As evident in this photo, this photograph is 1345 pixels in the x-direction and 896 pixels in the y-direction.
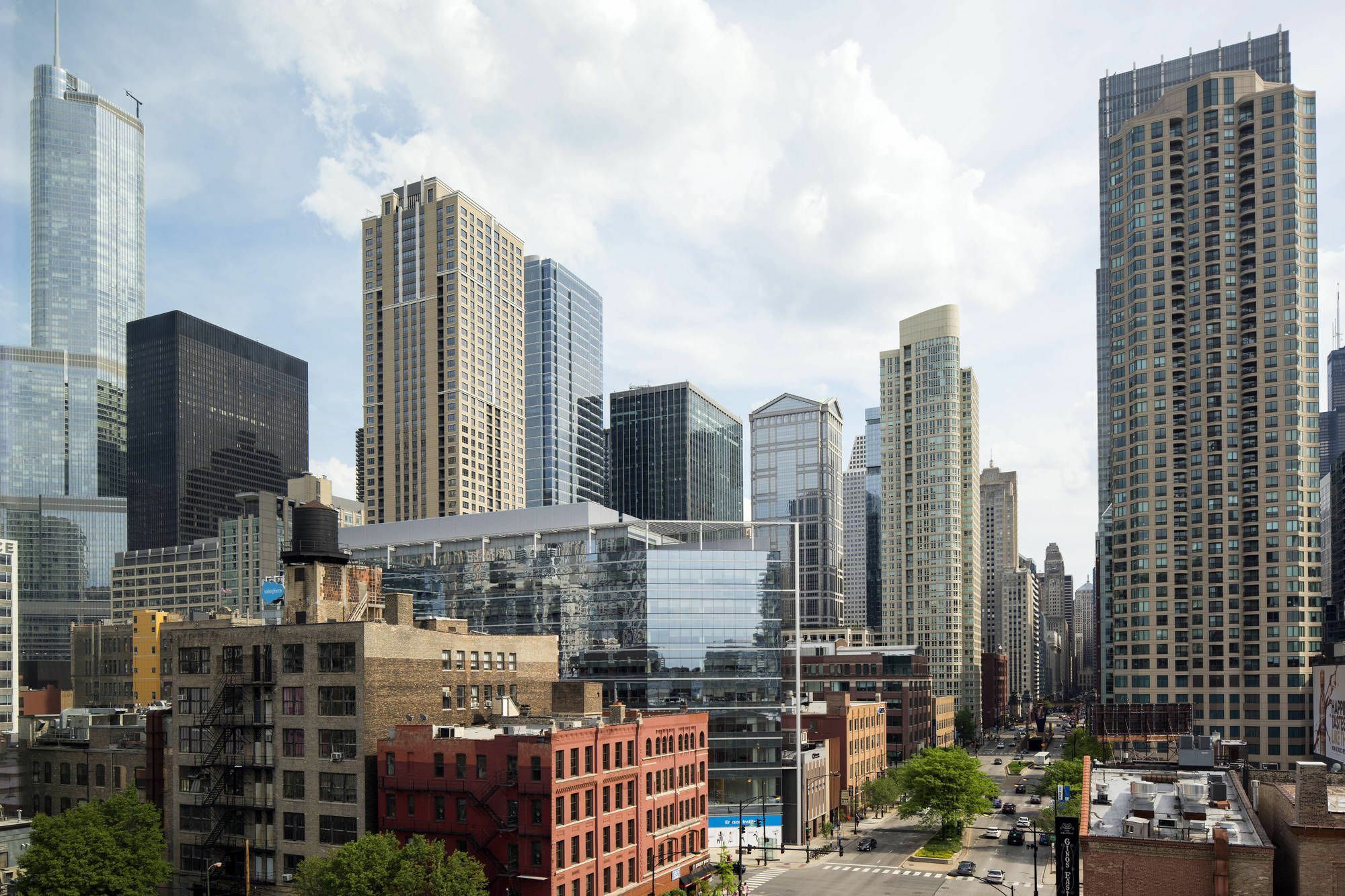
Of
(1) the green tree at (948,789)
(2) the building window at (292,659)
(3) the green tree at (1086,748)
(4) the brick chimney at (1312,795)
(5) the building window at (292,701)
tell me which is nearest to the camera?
(4) the brick chimney at (1312,795)

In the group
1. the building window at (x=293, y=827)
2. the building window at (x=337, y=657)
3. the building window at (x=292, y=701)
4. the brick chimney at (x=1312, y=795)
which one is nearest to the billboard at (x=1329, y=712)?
the brick chimney at (x=1312, y=795)

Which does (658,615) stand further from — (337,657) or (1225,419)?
(1225,419)

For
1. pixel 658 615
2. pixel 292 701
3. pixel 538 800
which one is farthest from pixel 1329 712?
pixel 292 701

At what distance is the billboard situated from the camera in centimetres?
12900

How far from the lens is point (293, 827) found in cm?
8088

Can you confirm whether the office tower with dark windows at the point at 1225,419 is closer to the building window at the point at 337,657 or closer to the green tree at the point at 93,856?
the building window at the point at 337,657

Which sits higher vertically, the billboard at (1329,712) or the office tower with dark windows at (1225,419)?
the office tower with dark windows at (1225,419)

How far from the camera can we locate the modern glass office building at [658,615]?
413 ft

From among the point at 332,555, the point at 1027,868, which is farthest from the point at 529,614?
the point at 1027,868

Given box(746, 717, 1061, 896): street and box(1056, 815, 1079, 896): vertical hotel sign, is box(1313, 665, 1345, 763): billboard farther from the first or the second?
box(1056, 815, 1079, 896): vertical hotel sign

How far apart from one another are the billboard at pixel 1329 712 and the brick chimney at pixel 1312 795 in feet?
326

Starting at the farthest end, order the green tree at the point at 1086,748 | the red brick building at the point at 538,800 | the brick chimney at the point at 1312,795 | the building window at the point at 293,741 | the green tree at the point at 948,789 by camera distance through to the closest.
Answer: the green tree at the point at 1086,748 < the green tree at the point at 948,789 < the building window at the point at 293,741 < the red brick building at the point at 538,800 < the brick chimney at the point at 1312,795

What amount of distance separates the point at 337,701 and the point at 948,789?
234 feet

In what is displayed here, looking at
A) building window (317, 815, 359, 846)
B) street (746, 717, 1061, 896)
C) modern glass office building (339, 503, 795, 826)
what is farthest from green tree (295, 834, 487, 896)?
modern glass office building (339, 503, 795, 826)
